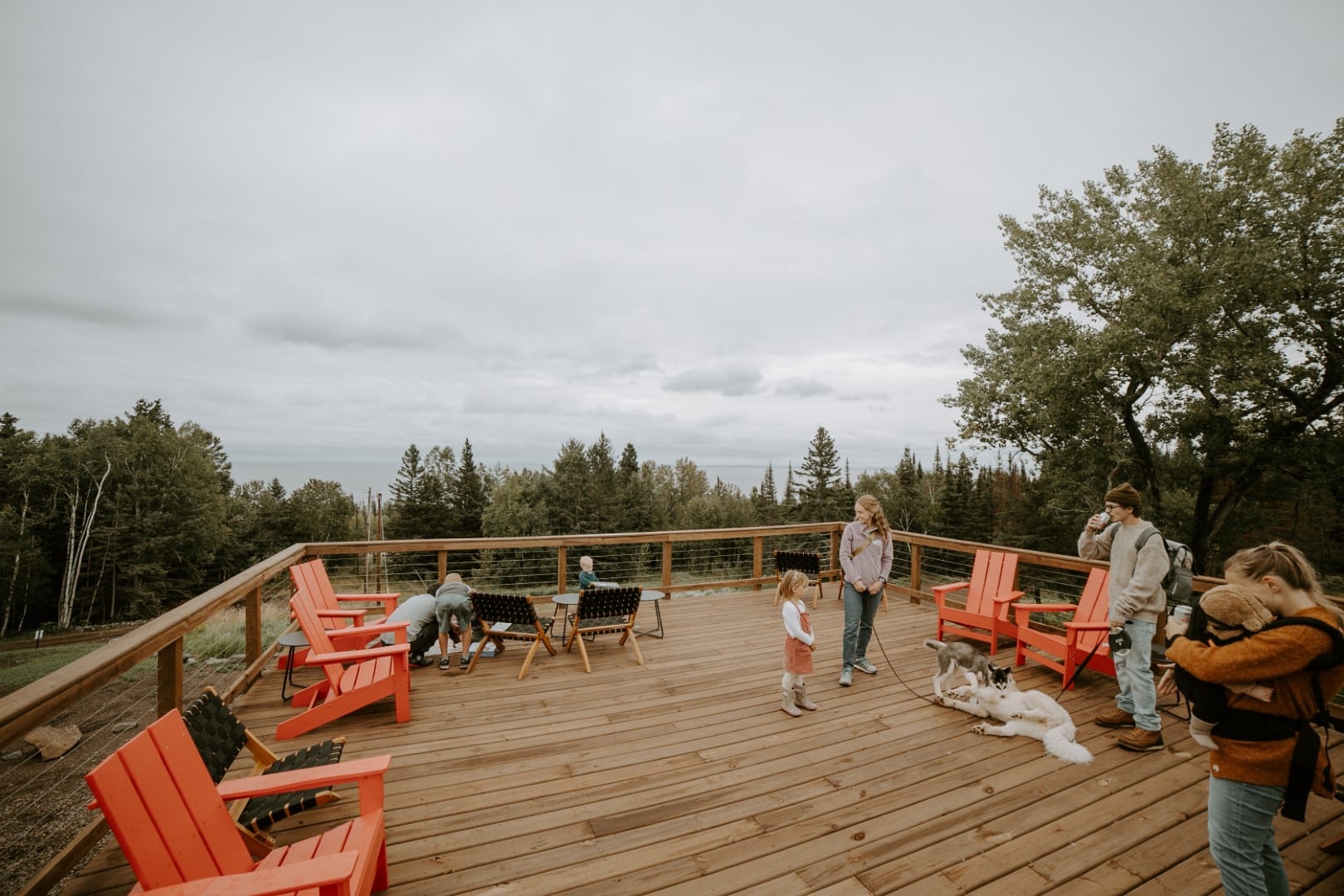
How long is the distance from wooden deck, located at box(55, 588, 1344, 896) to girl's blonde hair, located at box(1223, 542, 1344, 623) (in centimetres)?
143

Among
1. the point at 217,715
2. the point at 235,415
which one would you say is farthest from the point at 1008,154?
the point at 235,415

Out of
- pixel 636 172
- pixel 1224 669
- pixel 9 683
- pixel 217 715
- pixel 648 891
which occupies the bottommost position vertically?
pixel 9 683

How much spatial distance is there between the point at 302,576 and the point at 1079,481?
17.6m

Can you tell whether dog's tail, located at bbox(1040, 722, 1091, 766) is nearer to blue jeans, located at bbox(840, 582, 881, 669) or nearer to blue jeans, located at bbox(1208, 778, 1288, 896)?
blue jeans, located at bbox(840, 582, 881, 669)

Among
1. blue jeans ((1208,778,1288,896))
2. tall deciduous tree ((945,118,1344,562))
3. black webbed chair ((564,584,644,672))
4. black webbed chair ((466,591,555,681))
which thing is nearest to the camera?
blue jeans ((1208,778,1288,896))

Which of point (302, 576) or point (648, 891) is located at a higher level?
point (302, 576)

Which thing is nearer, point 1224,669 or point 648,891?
point 1224,669

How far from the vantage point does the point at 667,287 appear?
19.1m

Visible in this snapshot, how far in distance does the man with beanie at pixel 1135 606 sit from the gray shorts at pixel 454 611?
4912mm

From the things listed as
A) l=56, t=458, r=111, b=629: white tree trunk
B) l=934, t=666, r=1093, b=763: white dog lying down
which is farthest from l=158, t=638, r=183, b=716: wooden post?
l=56, t=458, r=111, b=629: white tree trunk

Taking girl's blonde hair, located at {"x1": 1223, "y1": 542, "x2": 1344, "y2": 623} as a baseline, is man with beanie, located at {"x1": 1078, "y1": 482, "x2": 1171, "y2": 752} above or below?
below

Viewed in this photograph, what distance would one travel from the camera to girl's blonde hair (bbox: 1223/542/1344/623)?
1.61m

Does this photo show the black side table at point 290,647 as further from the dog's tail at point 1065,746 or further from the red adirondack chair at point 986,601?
the red adirondack chair at point 986,601

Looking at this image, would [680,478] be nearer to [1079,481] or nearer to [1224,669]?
[1079,481]
